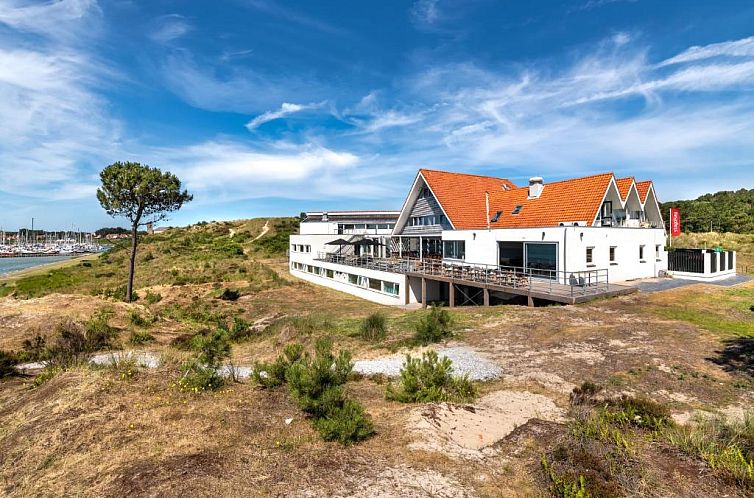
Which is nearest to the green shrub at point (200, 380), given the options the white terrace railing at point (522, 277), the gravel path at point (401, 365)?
the gravel path at point (401, 365)

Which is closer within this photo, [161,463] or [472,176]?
[161,463]

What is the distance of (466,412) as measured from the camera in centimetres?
814

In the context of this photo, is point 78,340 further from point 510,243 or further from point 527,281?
point 510,243

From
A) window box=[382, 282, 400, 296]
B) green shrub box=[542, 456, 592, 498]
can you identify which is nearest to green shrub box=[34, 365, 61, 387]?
green shrub box=[542, 456, 592, 498]

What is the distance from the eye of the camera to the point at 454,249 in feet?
99.1

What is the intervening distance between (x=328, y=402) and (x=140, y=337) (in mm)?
15927

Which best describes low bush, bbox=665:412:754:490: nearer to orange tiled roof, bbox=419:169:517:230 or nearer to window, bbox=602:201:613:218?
window, bbox=602:201:613:218

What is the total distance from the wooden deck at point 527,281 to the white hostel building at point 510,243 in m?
0.07

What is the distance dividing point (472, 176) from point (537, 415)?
29952mm

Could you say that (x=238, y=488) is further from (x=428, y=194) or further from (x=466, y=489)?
(x=428, y=194)

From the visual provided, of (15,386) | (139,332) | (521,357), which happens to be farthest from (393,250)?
(15,386)

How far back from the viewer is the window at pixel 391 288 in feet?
99.5

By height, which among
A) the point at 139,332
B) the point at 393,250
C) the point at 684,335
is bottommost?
the point at 139,332

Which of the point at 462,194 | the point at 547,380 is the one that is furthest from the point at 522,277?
the point at 547,380
